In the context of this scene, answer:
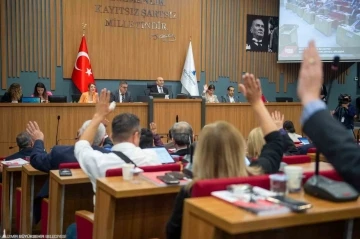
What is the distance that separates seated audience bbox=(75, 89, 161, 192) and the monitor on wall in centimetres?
789

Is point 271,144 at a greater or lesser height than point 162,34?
lesser

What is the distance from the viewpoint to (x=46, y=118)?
738 centimetres

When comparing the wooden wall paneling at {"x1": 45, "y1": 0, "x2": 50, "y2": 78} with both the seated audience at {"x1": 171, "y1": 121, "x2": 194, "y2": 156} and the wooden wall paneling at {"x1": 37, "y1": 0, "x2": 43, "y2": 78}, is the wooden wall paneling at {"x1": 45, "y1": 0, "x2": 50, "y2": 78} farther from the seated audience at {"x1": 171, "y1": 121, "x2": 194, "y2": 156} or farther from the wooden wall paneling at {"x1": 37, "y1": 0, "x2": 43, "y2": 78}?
the seated audience at {"x1": 171, "y1": 121, "x2": 194, "y2": 156}

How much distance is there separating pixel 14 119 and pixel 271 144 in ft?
18.7

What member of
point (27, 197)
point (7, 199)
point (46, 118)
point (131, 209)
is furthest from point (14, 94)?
point (131, 209)

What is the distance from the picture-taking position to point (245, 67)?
473 inches

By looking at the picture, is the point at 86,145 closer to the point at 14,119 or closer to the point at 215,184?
the point at 215,184

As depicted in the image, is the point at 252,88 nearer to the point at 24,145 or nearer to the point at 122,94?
the point at 24,145

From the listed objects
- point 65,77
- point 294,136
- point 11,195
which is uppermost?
point 65,77

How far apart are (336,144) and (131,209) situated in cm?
166

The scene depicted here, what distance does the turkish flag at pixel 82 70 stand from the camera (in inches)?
380

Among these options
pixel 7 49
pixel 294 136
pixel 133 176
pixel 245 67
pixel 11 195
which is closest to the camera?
pixel 133 176

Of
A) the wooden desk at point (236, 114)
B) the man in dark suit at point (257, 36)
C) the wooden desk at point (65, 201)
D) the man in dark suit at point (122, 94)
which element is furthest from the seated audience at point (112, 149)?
the man in dark suit at point (257, 36)

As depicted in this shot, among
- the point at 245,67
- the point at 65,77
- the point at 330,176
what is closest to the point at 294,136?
the point at 330,176
